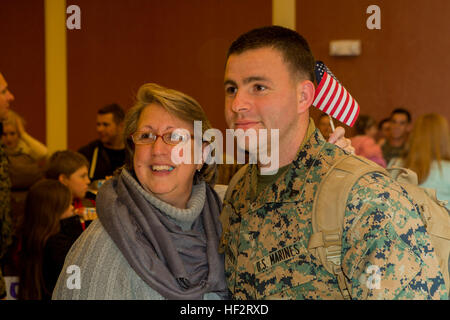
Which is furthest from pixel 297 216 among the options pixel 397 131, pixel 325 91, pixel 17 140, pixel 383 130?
pixel 383 130

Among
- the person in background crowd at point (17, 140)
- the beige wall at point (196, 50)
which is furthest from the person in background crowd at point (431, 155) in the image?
the person in background crowd at point (17, 140)

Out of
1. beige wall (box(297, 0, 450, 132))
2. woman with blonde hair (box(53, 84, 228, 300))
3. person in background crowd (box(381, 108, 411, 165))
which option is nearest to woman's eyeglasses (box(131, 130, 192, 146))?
woman with blonde hair (box(53, 84, 228, 300))

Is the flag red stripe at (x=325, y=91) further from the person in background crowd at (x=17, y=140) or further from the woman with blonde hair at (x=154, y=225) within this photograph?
the person in background crowd at (x=17, y=140)

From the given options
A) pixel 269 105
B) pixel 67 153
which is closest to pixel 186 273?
pixel 269 105

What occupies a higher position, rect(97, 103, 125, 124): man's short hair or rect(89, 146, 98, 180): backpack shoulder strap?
rect(97, 103, 125, 124): man's short hair

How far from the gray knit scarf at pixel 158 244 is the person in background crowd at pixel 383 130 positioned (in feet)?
14.7

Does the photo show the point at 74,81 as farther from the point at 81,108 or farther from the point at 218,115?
the point at 218,115

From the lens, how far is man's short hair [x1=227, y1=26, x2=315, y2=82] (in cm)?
197

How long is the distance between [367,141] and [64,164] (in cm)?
302

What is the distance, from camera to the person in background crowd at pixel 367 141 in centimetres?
562

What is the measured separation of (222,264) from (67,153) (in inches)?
98.1

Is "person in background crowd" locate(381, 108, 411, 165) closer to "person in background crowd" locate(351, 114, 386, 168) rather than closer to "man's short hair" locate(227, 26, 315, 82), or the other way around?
"person in background crowd" locate(351, 114, 386, 168)

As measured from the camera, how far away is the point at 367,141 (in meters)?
5.82

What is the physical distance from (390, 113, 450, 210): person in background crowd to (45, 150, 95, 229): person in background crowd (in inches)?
94.3
